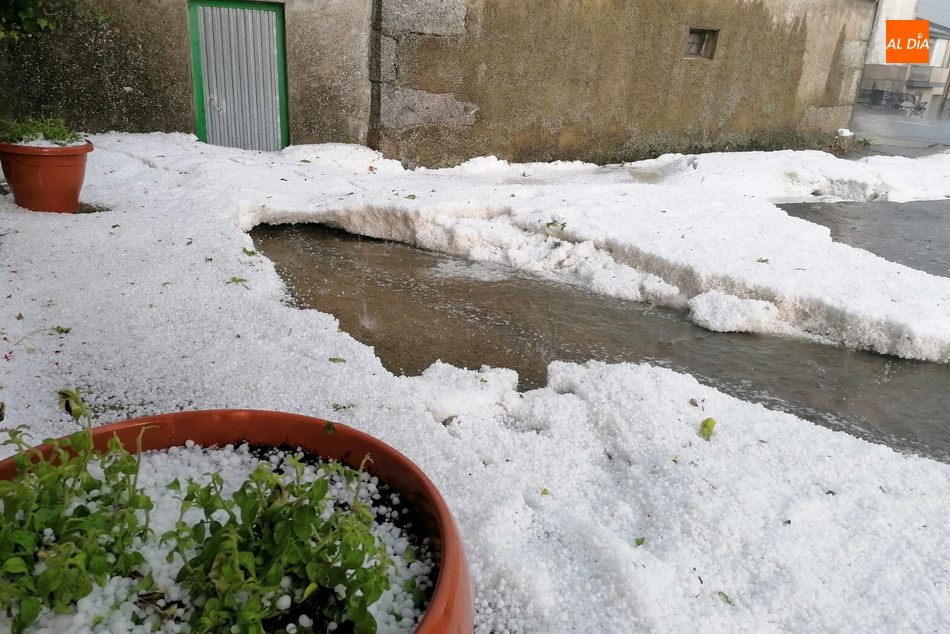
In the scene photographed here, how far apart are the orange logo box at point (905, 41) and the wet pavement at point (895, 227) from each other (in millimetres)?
12963

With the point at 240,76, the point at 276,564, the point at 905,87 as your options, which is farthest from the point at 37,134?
the point at 905,87

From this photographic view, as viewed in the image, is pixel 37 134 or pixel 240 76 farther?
pixel 240 76

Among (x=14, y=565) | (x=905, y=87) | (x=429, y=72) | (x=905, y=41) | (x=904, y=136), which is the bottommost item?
(x=904, y=136)

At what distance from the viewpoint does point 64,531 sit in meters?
0.99

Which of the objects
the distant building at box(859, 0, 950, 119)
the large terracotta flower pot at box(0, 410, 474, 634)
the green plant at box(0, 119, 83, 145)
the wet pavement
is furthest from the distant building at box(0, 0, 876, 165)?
the distant building at box(859, 0, 950, 119)

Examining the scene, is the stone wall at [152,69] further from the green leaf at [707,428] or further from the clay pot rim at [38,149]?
the green leaf at [707,428]

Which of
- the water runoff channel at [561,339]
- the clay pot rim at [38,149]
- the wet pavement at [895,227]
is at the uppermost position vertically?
the clay pot rim at [38,149]

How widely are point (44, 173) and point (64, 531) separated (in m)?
3.42

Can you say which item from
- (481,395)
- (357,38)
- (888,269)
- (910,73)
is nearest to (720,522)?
(481,395)

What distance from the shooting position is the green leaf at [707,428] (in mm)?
2203

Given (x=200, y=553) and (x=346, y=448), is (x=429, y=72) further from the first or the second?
(x=200, y=553)

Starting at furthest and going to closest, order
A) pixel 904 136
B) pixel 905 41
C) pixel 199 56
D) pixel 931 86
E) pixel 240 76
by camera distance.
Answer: pixel 931 86 → pixel 905 41 → pixel 904 136 → pixel 240 76 → pixel 199 56

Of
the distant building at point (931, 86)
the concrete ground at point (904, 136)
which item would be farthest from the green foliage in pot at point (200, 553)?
the distant building at point (931, 86)

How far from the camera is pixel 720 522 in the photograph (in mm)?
1788
